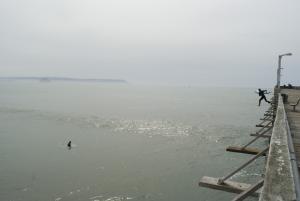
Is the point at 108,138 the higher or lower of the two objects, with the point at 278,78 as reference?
lower

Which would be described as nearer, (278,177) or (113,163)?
(278,177)

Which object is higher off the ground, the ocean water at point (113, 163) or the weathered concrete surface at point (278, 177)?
the weathered concrete surface at point (278, 177)

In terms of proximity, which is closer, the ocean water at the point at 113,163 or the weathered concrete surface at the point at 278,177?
the weathered concrete surface at the point at 278,177

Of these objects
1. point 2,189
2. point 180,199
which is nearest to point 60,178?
point 2,189

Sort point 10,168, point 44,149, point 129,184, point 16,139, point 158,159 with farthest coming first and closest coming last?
point 16,139 < point 44,149 < point 158,159 < point 10,168 < point 129,184

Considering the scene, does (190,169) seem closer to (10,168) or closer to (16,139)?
(10,168)

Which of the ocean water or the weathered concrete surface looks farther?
the ocean water

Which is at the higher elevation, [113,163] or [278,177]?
[278,177]

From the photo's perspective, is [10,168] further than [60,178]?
Yes

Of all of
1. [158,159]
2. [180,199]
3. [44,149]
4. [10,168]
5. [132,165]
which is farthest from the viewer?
[44,149]

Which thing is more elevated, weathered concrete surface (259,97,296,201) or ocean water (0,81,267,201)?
weathered concrete surface (259,97,296,201)
